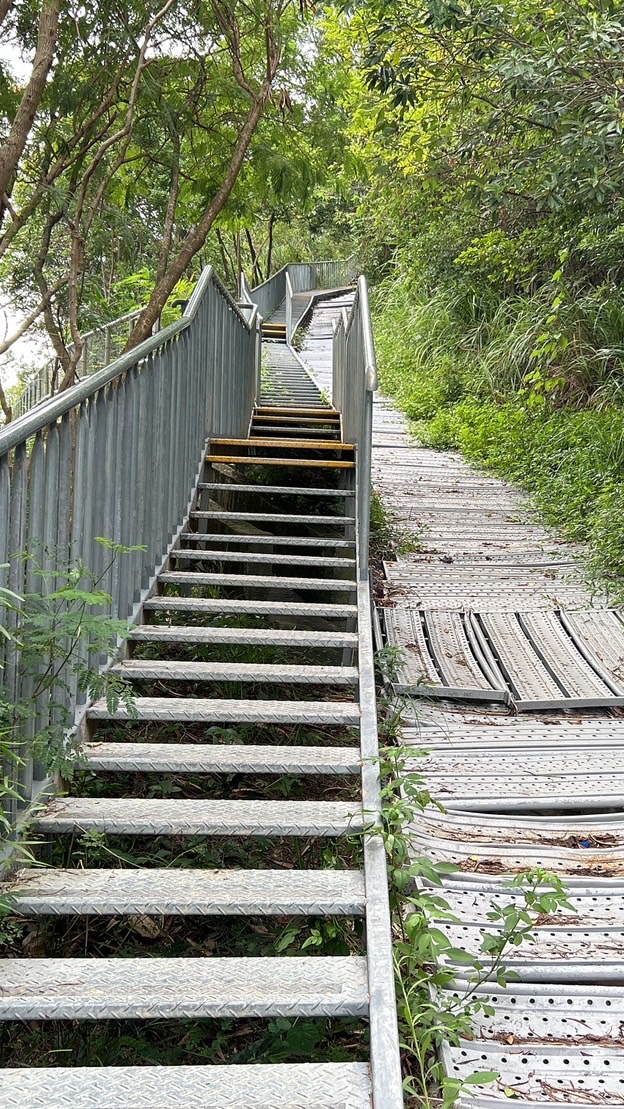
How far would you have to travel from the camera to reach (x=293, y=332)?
63.4 ft

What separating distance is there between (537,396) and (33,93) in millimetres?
6010

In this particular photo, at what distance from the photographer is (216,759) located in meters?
3.27

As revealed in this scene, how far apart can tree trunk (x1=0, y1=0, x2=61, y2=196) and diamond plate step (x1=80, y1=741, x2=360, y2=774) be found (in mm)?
2690

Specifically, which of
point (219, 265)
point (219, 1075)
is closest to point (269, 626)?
point (219, 1075)

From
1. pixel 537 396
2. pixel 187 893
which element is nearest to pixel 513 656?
pixel 187 893

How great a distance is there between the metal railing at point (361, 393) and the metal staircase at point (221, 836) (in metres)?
0.23

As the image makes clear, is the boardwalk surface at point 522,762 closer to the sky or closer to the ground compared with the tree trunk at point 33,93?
closer to the ground

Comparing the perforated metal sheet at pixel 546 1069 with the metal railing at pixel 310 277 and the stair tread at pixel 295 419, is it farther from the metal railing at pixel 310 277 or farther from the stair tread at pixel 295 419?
the metal railing at pixel 310 277

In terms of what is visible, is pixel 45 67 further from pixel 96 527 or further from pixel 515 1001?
pixel 515 1001

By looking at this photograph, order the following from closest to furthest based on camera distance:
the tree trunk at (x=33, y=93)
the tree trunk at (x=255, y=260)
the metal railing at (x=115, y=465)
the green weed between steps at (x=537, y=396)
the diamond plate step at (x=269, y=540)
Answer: the metal railing at (x=115, y=465), the tree trunk at (x=33, y=93), the diamond plate step at (x=269, y=540), the green weed between steps at (x=537, y=396), the tree trunk at (x=255, y=260)

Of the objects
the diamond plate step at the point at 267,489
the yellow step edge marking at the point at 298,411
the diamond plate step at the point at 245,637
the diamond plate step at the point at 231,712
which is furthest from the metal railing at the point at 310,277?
the diamond plate step at the point at 231,712

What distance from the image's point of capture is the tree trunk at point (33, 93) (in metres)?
4.26

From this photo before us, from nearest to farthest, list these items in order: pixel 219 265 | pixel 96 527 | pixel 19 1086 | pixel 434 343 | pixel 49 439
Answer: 1. pixel 19 1086
2. pixel 49 439
3. pixel 96 527
4. pixel 434 343
5. pixel 219 265

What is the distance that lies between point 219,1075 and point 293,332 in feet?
59.6
